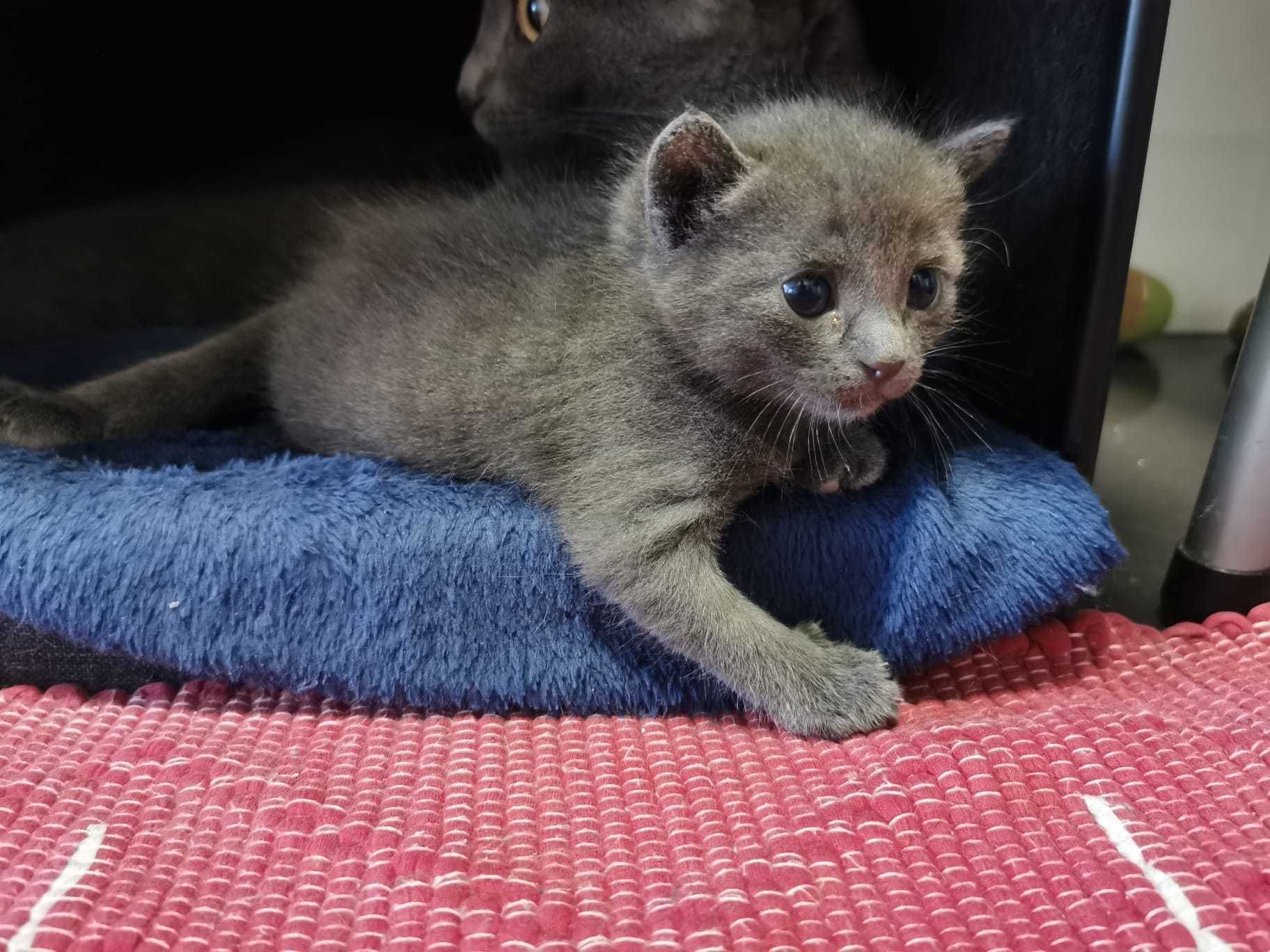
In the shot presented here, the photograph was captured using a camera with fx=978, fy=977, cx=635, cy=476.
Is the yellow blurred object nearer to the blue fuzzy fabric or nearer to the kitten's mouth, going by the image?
the blue fuzzy fabric

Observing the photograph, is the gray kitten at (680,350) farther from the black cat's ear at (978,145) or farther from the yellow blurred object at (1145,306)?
the yellow blurred object at (1145,306)

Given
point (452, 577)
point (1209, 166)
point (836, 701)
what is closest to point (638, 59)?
point (452, 577)

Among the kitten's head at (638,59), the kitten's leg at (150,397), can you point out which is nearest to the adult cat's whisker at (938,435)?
the kitten's head at (638,59)

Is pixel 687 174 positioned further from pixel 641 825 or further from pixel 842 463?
pixel 641 825

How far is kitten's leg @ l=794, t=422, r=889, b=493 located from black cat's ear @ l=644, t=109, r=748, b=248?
1.01 ft

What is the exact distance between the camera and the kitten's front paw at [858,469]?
1.19 meters

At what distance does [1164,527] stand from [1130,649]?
53 centimetres

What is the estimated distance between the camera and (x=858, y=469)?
47.1 inches

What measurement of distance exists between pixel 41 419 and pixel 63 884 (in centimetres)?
68

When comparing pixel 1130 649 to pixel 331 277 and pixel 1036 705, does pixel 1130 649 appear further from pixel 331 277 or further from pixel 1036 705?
pixel 331 277

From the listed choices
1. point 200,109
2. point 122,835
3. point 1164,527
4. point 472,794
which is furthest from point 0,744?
point 1164,527

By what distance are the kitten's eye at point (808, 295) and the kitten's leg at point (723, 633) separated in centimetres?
26

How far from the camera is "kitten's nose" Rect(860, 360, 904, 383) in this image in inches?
38.4

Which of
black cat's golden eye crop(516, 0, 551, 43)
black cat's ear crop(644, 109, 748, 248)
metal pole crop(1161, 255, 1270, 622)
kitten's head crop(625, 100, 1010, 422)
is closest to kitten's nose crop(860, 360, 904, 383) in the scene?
kitten's head crop(625, 100, 1010, 422)
